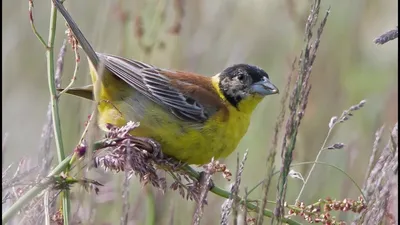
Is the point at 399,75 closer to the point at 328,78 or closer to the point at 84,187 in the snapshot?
the point at 328,78

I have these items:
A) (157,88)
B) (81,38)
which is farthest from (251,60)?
(81,38)

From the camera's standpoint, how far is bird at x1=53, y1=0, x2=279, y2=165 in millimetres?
3074

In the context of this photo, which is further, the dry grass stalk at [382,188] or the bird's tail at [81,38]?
the bird's tail at [81,38]

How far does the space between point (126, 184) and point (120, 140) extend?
393 mm

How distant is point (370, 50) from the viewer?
414 centimetres

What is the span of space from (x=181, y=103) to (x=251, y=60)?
152 cm

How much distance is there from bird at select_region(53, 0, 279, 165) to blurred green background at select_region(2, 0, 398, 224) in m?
0.12

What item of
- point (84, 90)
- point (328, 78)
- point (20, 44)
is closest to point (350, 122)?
point (328, 78)

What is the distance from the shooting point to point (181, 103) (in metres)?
3.34

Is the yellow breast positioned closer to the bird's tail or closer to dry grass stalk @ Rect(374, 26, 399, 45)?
the bird's tail

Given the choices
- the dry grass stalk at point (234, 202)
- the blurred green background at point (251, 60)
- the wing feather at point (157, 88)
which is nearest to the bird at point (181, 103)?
the wing feather at point (157, 88)

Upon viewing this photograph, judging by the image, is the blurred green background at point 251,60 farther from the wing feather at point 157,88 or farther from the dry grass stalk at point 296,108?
the dry grass stalk at point 296,108

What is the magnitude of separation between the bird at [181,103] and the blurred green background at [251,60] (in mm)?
124

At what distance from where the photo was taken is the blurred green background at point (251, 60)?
3342 mm
